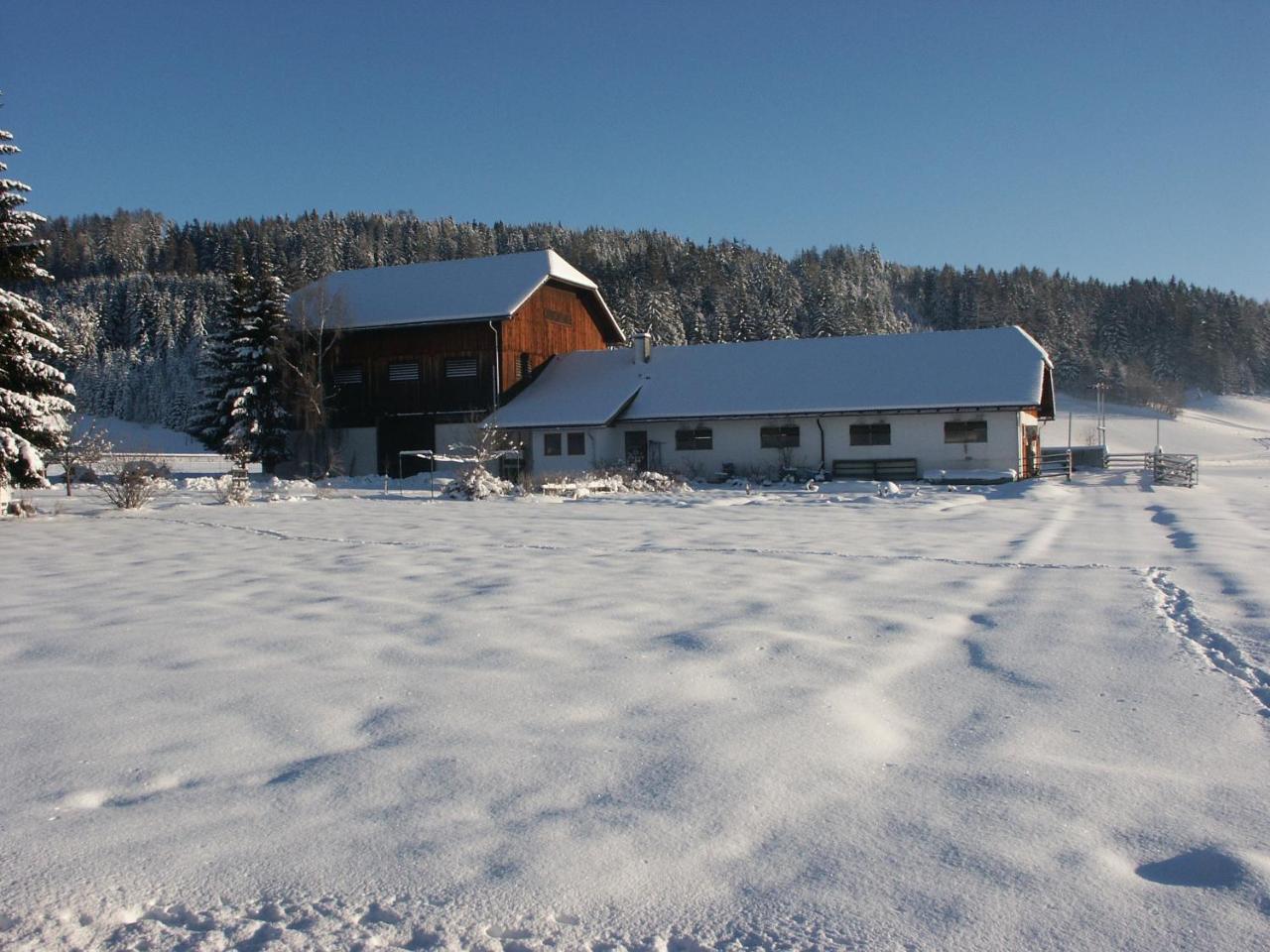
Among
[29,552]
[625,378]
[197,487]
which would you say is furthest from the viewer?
[625,378]

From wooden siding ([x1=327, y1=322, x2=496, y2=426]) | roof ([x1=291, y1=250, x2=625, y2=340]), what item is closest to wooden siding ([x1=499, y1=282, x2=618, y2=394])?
roof ([x1=291, y1=250, x2=625, y2=340])

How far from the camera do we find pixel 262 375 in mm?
36062

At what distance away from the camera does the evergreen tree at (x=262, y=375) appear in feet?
118

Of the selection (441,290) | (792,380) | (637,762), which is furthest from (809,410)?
(637,762)

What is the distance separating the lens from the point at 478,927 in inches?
115

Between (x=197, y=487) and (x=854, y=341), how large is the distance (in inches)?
893

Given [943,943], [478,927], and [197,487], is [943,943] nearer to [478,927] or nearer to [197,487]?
[478,927]

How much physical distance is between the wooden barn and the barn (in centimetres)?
177

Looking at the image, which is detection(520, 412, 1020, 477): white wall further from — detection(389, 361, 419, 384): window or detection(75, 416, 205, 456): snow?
detection(75, 416, 205, 456): snow

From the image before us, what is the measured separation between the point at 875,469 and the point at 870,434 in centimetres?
116

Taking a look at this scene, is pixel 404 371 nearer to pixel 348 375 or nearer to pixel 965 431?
pixel 348 375

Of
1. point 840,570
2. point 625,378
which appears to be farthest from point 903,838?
point 625,378

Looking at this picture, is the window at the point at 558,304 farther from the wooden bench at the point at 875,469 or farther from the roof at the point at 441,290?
the wooden bench at the point at 875,469

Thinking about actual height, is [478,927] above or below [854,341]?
below
